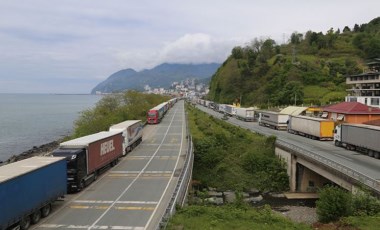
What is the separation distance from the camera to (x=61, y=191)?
21.9 metres

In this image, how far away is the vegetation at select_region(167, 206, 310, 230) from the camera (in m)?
18.6

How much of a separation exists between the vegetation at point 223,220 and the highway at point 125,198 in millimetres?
1349

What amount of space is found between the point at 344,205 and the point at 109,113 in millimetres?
56811

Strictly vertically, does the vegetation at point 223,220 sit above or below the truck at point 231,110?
below

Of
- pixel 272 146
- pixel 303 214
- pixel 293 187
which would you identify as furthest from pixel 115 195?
pixel 272 146

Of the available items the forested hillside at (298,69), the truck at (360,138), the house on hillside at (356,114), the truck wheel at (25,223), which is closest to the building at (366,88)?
the forested hillside at (298,69)

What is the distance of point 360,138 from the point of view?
37938 mm

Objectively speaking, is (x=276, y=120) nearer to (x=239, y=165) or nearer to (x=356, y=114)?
(x=356, y=114)

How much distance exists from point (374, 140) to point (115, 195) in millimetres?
24076

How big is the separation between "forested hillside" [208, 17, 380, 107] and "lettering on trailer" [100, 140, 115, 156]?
260ft

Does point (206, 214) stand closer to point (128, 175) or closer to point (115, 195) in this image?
point (115, 195)

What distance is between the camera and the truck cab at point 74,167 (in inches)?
973

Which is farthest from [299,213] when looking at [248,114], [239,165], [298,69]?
[298,69]

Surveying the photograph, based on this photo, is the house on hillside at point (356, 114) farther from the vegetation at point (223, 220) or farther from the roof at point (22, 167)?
the roof at point (22, 167)
